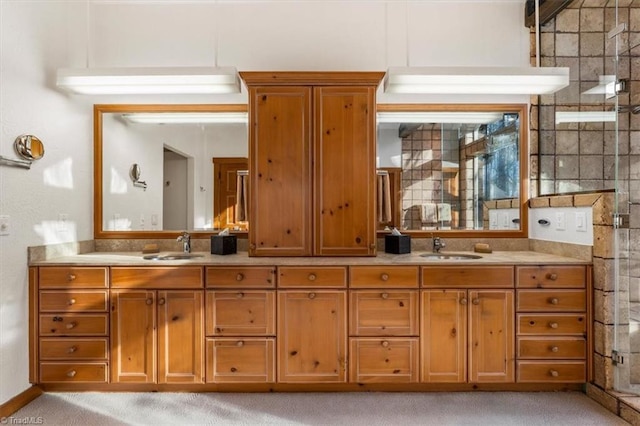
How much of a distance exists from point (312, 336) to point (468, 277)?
3.43 ft

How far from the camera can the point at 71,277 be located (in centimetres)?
223

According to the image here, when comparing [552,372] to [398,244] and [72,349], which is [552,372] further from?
[72,349]

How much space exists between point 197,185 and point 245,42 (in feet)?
3.96

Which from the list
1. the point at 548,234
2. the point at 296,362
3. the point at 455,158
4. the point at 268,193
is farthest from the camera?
the point at 455,158

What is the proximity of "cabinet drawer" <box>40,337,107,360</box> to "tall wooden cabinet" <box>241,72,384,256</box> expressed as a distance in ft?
3.63

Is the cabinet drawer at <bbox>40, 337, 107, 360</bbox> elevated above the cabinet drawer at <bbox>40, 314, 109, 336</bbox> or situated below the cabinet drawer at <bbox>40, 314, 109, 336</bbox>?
below

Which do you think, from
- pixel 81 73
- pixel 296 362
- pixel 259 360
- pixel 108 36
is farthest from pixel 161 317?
pixel 108 36

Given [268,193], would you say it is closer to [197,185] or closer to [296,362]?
[197,185]

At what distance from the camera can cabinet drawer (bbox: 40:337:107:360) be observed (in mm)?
2229

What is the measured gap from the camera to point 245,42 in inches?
112

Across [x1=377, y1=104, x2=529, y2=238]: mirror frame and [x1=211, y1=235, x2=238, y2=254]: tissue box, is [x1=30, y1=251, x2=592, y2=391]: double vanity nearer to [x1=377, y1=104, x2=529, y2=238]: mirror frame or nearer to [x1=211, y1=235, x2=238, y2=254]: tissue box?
[x1=211, y1=235, x2=238, y2=254]: tissue box

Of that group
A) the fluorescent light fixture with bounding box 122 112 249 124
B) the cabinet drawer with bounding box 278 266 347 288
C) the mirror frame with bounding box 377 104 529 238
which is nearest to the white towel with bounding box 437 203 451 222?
the mirror frame with bounding box 377 104 529 238

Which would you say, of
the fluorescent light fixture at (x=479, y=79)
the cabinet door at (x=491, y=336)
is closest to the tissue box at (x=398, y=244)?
the cabinet door at (x=491, y=336)

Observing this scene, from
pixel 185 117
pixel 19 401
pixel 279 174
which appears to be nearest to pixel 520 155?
pixel 279 174
